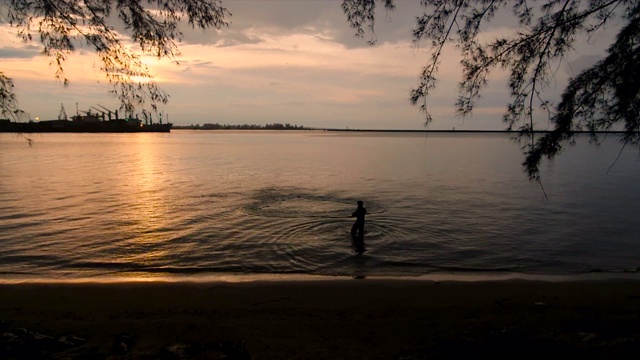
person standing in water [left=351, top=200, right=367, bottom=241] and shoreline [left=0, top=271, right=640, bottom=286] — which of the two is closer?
shoreline [left=0, top=271, right=640, bottom=286]

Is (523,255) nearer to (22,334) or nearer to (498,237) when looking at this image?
(498,237)

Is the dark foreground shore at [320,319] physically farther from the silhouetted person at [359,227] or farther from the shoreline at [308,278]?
the silhouetted person at [359,227]

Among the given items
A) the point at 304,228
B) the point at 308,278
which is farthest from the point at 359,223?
the point at 308,278

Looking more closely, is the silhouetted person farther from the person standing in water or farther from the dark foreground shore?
the dark foreground shore

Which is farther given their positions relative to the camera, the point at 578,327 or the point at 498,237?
the point at 498,237

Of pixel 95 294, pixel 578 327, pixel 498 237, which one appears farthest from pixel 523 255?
pixel 95 294

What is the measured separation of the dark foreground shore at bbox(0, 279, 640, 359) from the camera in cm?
618

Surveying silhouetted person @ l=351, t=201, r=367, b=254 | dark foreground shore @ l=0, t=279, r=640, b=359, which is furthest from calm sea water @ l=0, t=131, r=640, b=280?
dark foreground shore @ l=0, t=279, r=640, b=359

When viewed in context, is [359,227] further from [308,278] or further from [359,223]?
[308,278]

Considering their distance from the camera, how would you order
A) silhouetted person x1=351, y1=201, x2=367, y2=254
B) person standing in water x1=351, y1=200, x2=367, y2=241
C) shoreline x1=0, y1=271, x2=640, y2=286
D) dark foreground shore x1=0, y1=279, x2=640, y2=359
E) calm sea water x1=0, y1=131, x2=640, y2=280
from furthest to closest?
1. person standing in water x1=351, y1=200, x2=367, y2=241
2. silhouetted person x1=351, y1=201, x2=367, y2=254
3. calm sea water x1=0, y1=131, x2=640, y2=280
4. shoreline x1=0, y1=271, x2=640, y2=286
5. dark foreground shore x1=0, y1=279, x2=640, y2=359

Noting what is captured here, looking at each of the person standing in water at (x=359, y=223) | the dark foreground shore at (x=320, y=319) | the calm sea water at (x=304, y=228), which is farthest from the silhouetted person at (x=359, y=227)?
the dark foreground shore at (x=320, y=319)

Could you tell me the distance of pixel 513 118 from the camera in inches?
259

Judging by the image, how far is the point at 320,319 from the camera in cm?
→ 828

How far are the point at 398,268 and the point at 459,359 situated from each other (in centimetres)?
830
